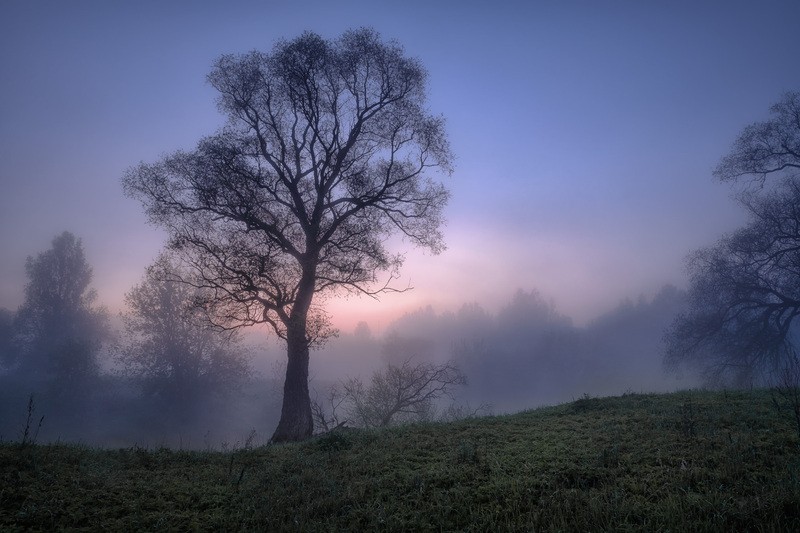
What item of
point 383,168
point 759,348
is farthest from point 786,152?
point 383,168

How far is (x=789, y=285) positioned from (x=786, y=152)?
8001mm

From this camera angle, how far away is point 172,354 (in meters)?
47.8

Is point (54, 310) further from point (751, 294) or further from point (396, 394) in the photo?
point (751, 294)

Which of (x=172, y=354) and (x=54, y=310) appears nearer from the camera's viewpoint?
(x=172, y=354)

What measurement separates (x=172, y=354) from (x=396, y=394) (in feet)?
117

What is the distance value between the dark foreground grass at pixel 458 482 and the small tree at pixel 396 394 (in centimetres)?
1107

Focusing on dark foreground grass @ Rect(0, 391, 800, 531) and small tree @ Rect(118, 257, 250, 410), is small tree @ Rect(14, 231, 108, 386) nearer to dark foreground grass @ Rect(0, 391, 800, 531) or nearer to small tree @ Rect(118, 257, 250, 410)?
small tree @ Rect(118, 257, 250, 410)

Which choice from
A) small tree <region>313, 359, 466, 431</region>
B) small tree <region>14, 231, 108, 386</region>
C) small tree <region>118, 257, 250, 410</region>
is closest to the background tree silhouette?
small tree <region>313, 359, 466, 431</region>

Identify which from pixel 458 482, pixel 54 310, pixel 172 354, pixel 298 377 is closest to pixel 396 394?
pixel 298 377

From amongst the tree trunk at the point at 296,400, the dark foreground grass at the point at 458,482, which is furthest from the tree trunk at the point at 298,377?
the dark foreground grass at the point at 458,482

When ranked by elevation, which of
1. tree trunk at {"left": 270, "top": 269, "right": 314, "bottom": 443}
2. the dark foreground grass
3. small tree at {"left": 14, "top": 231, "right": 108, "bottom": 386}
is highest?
small tree at {"left": 14, "top": 231, "right": 108, "bottom": 386}

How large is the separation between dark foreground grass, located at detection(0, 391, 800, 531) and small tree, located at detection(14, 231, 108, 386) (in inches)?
2310

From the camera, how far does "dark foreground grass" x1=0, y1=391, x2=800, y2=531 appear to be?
15.4ft

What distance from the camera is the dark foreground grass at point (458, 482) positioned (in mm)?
4684
